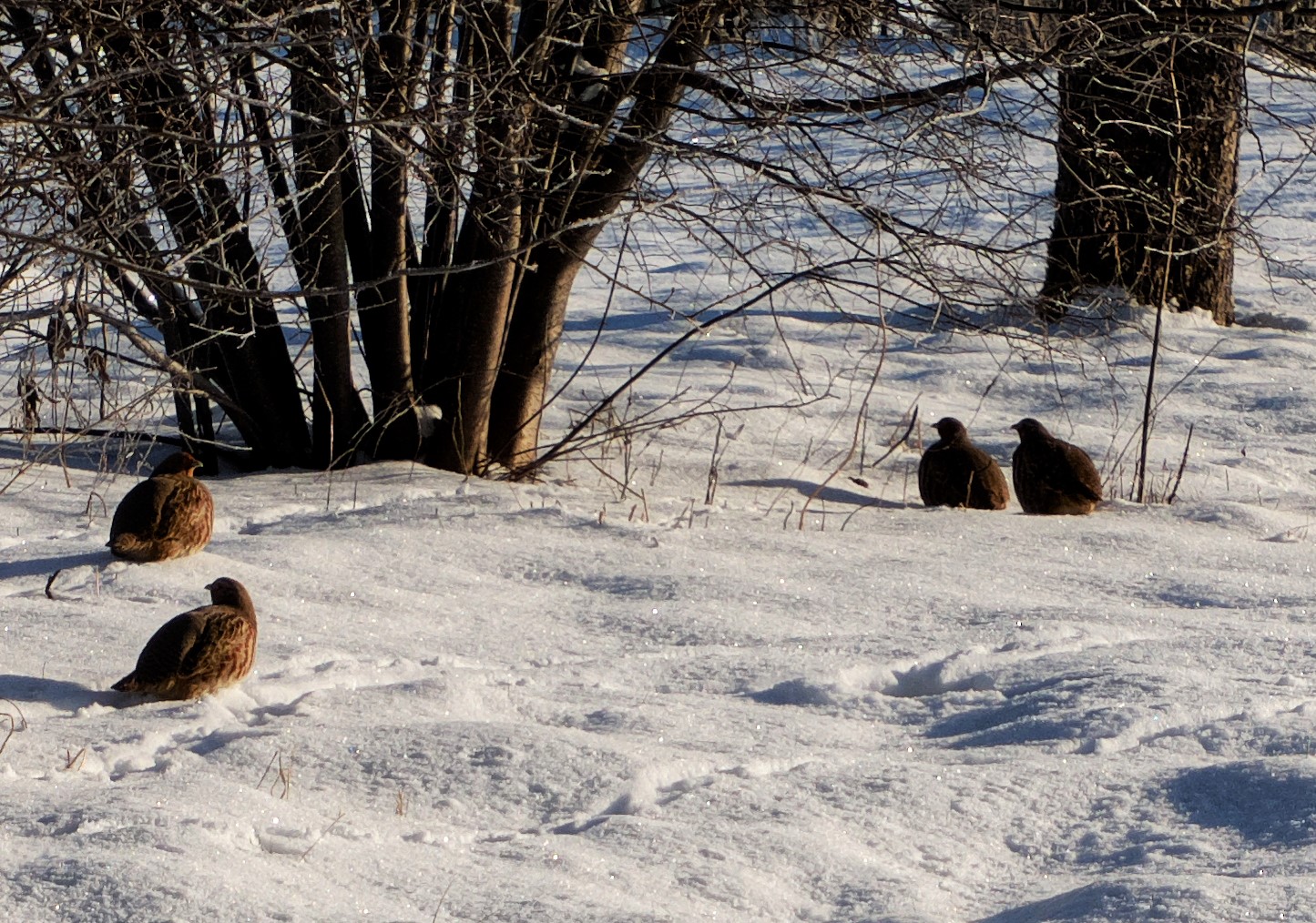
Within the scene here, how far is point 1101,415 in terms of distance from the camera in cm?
693

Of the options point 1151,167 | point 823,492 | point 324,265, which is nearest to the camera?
point 324,265

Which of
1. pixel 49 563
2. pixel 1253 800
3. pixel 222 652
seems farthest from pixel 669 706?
pixel 49 563

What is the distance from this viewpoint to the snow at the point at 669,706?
2229 mm

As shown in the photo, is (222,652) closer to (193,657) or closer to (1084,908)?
(193,657)

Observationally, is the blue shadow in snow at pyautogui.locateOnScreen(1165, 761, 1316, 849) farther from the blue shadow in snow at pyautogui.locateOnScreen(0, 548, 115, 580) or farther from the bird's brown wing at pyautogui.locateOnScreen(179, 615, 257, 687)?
the blue shadow in snow at pyautogui.locateOnScreen(0, 548, 115, 580)

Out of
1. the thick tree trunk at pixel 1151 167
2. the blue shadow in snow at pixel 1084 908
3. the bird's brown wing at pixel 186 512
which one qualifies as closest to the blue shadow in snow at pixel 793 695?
the blue shadow in snow at pixel 1084 908

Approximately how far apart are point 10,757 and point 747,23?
10.2 ft

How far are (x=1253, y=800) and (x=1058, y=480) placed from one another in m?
2.72

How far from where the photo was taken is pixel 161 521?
12.9 ft

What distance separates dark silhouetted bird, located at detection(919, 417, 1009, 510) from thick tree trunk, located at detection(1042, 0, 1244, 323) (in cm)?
64

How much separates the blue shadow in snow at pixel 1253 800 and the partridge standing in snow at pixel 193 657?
189cm

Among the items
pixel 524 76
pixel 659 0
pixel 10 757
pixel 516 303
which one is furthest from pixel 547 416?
pixel 10 757

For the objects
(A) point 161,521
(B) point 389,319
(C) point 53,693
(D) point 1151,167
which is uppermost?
(D) point 1151,167

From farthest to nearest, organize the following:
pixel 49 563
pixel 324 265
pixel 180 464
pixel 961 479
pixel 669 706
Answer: pixel 961 479, pixel 324 265, pixel 180 464, pixel 49 563, pixel 669 706
